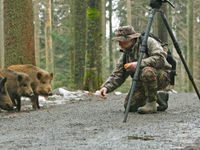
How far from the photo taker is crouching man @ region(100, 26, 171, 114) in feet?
19.2

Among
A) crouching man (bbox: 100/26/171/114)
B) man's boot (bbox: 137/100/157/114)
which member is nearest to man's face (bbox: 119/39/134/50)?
crouching man (bbox: 100/26/171/114)

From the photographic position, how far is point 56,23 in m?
35.6

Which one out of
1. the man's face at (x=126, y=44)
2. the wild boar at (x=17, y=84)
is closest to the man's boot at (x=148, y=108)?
the man's face at (x=126, y=44)

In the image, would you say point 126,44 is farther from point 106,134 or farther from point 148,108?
point 106,134

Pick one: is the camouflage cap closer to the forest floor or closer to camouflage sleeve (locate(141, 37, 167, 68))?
camouflage sleeve (locate(141, 37, 167, 68))

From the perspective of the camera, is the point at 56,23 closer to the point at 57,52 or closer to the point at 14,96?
the point at 57,52

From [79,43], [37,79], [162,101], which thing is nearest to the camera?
[162,101]

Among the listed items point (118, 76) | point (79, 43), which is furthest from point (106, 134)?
point (79, 43)

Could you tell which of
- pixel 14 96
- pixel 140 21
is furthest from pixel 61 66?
pixel 14 96

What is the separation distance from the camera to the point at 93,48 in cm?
1249

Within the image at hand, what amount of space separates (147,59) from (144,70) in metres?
0.20

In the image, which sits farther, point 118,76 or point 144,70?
point 118,76

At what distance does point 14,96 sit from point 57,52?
24.0 m

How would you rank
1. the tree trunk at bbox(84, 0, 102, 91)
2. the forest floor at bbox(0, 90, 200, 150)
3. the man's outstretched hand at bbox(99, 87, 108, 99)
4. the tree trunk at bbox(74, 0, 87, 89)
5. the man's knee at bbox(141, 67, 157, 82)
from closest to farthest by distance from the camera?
the forest floor at bbox(0, 90, 200, 150) < the man's knee at bbox(141, 67, 157, 82) < the man's outstretched hand at bbox(99, 87, 108, 99) < the tree trunk at bbox(84, 0, 102, 91) < the tree trunk at bbox(74, 0, 87, 89)
